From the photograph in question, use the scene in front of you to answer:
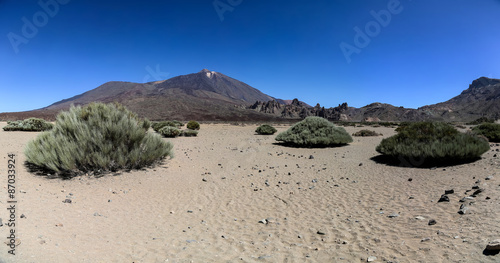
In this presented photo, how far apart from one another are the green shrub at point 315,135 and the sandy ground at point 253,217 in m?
6.31

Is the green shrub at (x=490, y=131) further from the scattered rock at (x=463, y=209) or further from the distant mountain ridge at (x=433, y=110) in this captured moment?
the distant mountain ridge at (x=433, y=110)

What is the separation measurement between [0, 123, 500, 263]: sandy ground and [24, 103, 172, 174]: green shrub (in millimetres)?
461

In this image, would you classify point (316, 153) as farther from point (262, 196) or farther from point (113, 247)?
point (113, 247)

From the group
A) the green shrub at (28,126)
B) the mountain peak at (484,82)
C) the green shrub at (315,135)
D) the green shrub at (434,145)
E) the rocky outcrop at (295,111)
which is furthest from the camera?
the rocky outcrop at (295,111)

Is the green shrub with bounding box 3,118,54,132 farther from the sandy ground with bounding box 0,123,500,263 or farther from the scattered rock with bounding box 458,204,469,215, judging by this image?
the scattered rock with bounding box 458,204,469,215

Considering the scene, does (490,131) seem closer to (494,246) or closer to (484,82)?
(494,246)

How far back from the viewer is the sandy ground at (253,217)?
3.11m

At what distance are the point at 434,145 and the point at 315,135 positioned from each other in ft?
21.9

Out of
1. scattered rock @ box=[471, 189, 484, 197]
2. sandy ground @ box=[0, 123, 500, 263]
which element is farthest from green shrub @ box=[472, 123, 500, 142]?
scattered rock @ box=[471, 189, 484, 197]

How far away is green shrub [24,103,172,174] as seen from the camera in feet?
21.5

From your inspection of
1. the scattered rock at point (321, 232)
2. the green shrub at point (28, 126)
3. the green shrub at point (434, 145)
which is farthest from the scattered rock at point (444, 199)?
the green shrub at point (28, 126)

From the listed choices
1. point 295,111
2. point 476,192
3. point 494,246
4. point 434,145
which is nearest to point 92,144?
point 494,246

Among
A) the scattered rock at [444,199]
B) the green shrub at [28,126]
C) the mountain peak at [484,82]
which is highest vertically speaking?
the mountain peak at [484,82]

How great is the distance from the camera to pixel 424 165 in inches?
329
